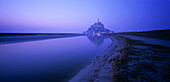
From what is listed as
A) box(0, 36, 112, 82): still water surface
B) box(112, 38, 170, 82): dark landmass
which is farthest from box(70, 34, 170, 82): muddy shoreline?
box(0, 36, 112, 82): still water surface

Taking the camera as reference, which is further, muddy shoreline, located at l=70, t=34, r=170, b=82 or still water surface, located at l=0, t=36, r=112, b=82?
still water surface, located at l=0, t=36, r=112, b=82

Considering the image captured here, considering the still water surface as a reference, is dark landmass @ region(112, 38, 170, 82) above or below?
above

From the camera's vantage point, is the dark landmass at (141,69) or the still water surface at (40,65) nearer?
the dark landmass at (141,69)

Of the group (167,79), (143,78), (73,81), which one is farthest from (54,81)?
(167,79)

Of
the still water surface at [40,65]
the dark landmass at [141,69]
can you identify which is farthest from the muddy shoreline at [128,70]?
the still water surface at [40,65]

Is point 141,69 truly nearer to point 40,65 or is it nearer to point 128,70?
point 128,70

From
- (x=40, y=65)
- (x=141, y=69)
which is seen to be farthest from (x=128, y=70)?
(x=40, y=65)

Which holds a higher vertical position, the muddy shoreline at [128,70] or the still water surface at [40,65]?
the muddy shoreline at [128,70]

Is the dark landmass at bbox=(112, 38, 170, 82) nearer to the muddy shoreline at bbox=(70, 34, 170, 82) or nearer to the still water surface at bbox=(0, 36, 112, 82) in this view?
the muddy shoreline at bbox=(70, 34, 170, 82)

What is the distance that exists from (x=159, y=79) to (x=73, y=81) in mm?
3117

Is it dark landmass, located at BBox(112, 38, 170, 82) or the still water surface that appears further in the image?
the still water surface

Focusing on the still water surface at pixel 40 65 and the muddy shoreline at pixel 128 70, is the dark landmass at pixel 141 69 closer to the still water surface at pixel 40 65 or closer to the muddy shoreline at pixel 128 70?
the muddy shoreline at pixel 128 70

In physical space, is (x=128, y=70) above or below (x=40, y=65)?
above

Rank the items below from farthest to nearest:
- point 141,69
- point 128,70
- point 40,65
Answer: point 40,65, point 141,69, point 128,70
